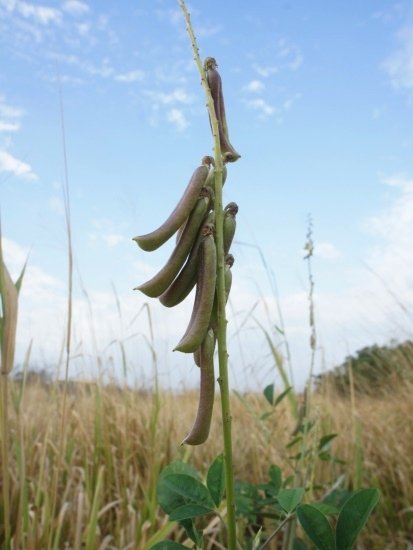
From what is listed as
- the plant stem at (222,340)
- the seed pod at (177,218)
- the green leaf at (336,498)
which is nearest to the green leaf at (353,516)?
the plant stem at (222,340)

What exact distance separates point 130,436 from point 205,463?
1.23ft

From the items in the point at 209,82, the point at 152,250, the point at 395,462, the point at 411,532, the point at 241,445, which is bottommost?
the point at 411,532

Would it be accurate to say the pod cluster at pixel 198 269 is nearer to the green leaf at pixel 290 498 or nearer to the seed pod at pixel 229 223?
the seed pod at pixel 229 223

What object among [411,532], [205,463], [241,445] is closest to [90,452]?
[205,463]

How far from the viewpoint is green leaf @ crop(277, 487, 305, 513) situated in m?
0.75

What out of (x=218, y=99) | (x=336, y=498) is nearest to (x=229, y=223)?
(x=218, y=99)

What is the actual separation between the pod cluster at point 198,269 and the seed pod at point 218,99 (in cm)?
2

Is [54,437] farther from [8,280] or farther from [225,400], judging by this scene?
[225,400]

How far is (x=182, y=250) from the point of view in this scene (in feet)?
2.10

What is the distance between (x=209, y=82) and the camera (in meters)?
0.70

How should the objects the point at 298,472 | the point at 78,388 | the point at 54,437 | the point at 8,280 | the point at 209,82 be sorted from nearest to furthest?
1. the point at 209,82
2. the point at 8,280
3. the point at 298,472
4. the point at 54,437
5. the point at 78,388

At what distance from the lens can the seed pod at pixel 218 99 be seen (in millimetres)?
692

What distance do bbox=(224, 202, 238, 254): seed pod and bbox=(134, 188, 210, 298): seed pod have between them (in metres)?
0.03

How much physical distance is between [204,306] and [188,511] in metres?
0.27
